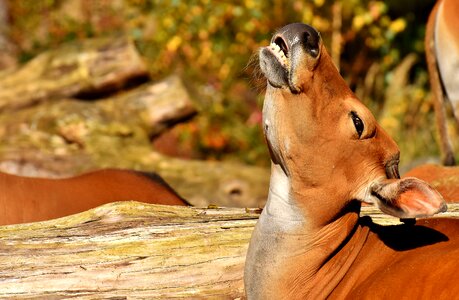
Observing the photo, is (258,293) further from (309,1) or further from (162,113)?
(309,1)

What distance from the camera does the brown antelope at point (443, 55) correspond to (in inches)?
322

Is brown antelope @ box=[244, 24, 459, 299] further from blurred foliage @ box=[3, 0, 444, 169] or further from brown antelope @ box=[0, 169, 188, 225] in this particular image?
blurred foliage @ box=[3, 0, 444, 169]

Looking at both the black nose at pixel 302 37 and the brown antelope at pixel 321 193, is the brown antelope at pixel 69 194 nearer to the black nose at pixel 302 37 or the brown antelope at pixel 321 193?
the brown antelope at pixel 321 193

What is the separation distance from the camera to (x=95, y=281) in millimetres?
4871

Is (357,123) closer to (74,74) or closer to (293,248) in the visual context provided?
(293,248)

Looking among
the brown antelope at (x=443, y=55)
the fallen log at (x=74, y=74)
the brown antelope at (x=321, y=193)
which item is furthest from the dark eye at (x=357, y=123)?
the fallen log at (x=74, y=74)

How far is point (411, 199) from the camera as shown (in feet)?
13.8

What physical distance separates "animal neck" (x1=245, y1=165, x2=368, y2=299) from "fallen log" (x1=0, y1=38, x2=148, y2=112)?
5.44 m

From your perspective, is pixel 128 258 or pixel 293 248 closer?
pixel 293 248

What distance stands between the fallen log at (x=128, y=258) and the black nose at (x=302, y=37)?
1.18m

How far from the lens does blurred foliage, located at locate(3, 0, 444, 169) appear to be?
1197 cm

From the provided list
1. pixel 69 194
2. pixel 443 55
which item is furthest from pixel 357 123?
pixel 443 55

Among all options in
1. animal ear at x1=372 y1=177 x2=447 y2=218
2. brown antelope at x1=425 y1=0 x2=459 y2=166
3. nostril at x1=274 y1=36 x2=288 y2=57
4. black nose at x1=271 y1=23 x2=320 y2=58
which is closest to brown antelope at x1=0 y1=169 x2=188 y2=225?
nostril at x1=274 y1=36 x2=288 y2=57

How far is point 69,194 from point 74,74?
399cm
